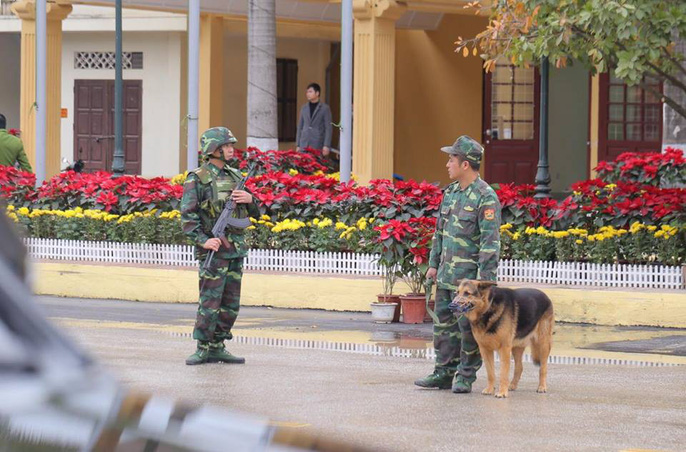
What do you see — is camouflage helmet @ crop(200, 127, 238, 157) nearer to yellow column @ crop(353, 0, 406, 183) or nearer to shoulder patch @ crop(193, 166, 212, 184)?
shoulder patch @ crop(193, 166, 212, 184)

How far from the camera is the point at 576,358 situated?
11.4 meters

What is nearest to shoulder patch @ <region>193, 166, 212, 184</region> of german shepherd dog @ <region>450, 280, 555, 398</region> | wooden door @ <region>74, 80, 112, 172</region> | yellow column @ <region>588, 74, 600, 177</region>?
german shepherd dog @ <region>450, 280, 555, 398</region>

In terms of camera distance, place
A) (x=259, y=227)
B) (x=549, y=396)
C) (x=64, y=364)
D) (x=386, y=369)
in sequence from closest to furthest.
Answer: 1. (x=64, y=364)
2. (x=549, y=396)
3. (x=386, y=369)
4. (x=259, y=227)

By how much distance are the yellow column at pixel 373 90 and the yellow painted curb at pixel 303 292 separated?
20.5 feet

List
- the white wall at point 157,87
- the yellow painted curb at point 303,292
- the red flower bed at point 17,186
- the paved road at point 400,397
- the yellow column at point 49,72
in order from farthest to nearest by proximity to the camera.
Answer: the white wall at point 157,87 → the yellow column at point 49,72 → the red flower bed at point 17,186 → the yellow painted curb at point 303,292 → the paved road at point 400,397

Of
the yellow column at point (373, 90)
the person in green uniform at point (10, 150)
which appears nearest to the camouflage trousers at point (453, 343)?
the person in green uniform at point (10, 150)

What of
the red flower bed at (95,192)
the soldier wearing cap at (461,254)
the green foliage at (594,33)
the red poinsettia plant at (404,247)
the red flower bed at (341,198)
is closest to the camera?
the soldier wearing cap at (461,254)

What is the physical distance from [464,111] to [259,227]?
1093cm

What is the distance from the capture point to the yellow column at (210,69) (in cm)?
2566

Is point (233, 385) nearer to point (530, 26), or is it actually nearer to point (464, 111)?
point (530, 26)

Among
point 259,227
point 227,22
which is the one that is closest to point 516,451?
point 259,227

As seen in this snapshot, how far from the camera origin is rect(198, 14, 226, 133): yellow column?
84.2ft

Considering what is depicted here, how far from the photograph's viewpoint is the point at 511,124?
2566 centimetres

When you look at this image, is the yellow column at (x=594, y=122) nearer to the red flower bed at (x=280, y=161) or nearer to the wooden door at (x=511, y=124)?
the wooden door at (x=511, y=124)
